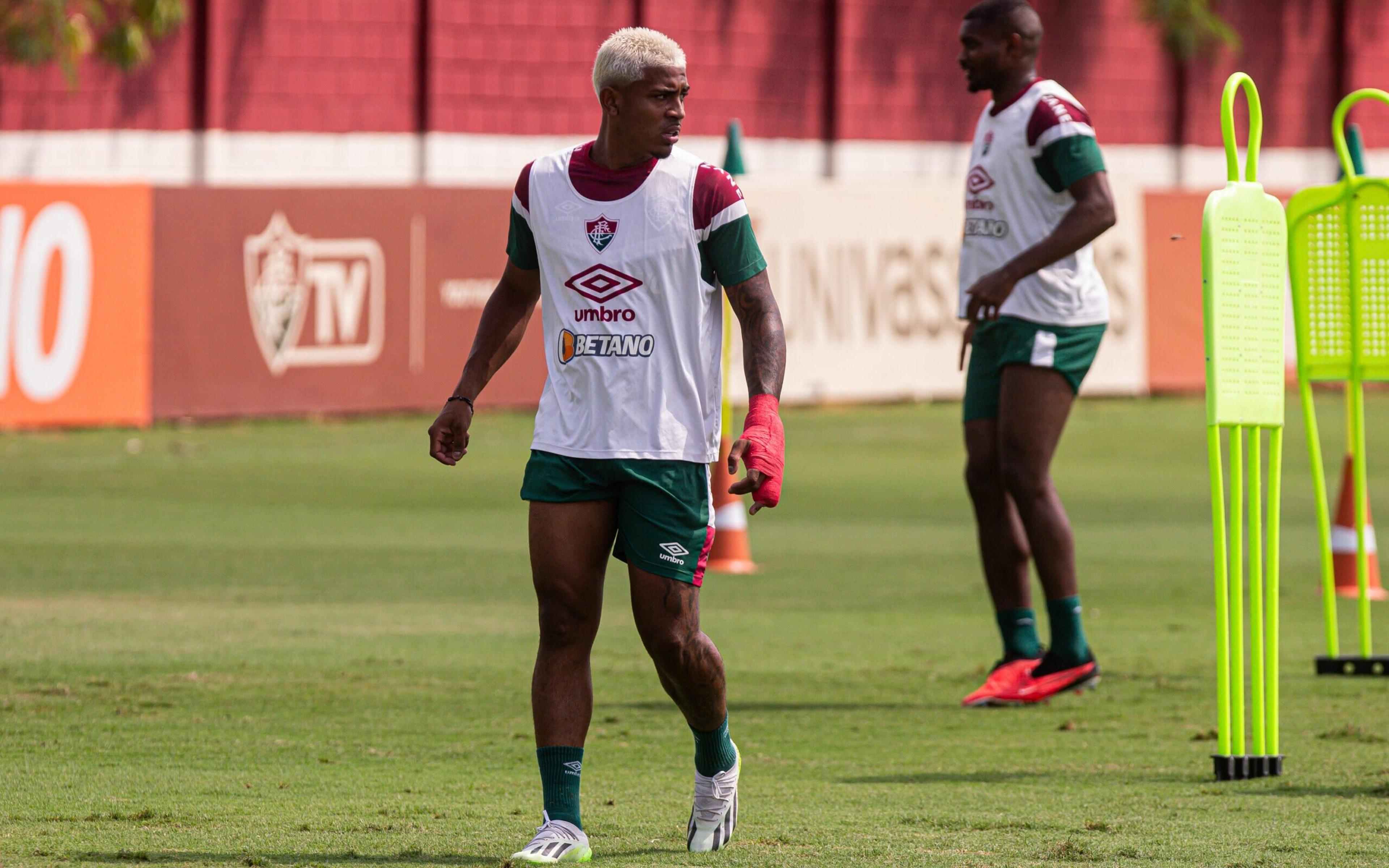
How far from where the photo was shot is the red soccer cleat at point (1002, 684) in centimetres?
782

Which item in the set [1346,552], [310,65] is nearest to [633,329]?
[1346,552]

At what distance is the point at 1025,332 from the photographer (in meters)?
8.03

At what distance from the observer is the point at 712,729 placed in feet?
17.9

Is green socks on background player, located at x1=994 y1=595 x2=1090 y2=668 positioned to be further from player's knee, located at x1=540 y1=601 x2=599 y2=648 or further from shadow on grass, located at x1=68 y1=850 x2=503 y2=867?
shadow on grass, located at x1=68 y1=850 x2=503 y2=867

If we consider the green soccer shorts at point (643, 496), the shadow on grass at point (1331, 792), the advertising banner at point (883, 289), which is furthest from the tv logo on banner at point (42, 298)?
the shadow on grass at point (1331, 792)

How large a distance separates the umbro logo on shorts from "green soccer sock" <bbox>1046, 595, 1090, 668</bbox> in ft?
9.87

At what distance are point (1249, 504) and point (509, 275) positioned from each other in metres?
2.34

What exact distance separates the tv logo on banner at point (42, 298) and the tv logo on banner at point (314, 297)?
163cm

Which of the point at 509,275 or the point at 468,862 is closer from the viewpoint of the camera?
the point at 468,862

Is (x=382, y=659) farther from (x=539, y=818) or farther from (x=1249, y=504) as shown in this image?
(x=1249, y=504)

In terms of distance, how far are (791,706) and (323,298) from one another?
42.2ft

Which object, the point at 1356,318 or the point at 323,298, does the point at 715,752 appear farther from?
the point at 323,298

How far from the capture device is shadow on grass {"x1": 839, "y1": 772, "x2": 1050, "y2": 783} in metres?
6.34

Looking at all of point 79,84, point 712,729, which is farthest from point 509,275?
point 79,84
